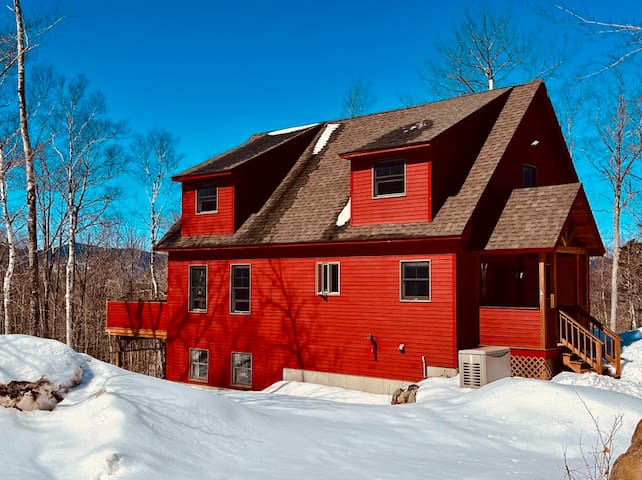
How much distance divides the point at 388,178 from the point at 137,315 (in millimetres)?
11482

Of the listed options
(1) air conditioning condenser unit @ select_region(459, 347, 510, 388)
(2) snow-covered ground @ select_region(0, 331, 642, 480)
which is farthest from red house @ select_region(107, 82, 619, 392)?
(2) snow-covered ground @ select_region(0, 331, 642, 480)

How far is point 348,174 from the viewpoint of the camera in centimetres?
1958

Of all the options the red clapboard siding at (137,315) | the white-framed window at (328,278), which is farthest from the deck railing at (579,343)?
the red clapboard siding at (137,315)

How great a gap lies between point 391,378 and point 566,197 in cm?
685


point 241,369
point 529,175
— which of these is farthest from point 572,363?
point 241,369

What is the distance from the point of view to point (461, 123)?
17.2 metres

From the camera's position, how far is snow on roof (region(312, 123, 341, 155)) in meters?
22.3

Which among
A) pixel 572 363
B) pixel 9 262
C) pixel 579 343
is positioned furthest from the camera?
pixel 9 262

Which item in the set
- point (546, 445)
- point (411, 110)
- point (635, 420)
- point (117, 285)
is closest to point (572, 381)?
point (635, 420)

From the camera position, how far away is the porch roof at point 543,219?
14.5 m

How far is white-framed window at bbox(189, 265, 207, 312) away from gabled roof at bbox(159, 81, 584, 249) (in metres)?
0.97

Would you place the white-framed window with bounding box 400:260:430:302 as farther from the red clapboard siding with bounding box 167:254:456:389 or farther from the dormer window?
the dormer window

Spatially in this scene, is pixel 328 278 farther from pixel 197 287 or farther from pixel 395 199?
pixel 197 287

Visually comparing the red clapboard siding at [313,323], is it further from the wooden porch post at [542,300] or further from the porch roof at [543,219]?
the wooden porch post at [542,300]
